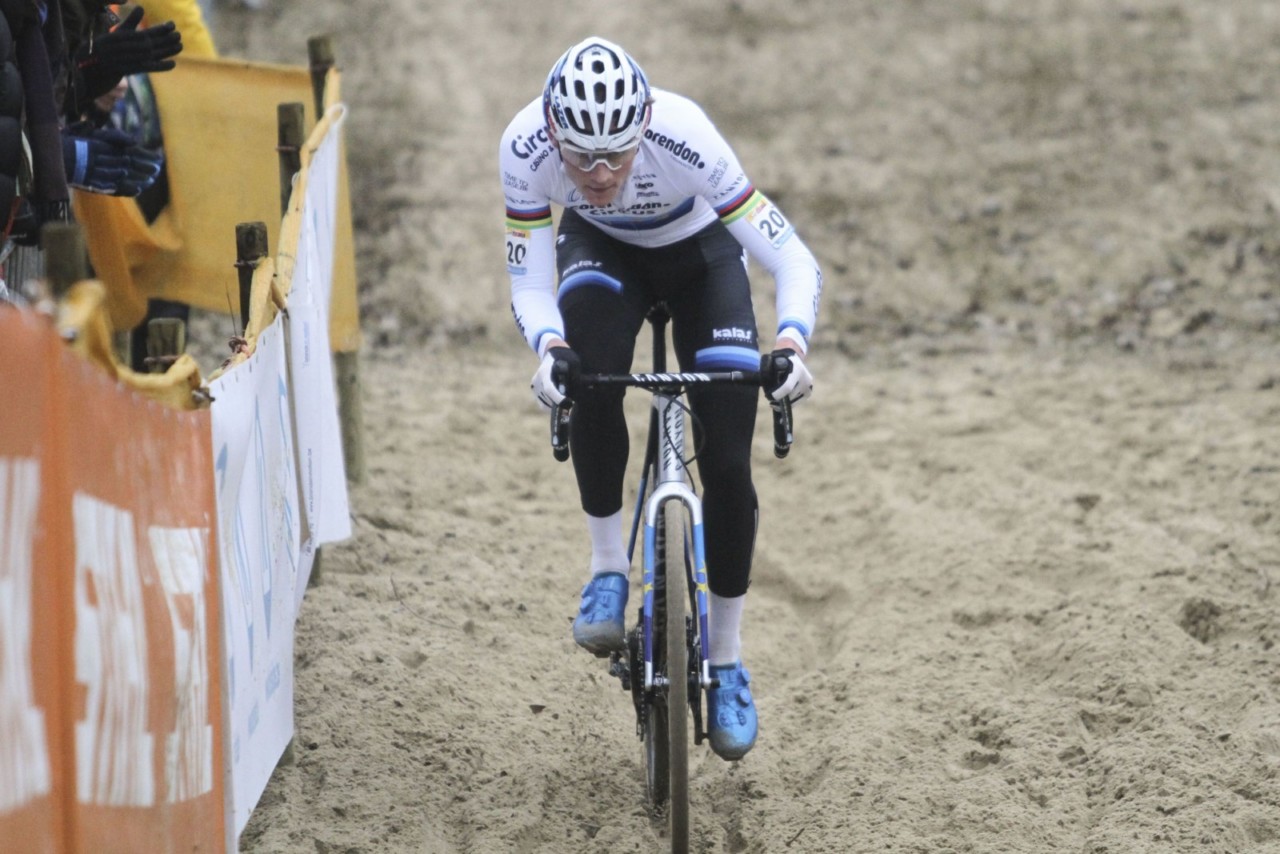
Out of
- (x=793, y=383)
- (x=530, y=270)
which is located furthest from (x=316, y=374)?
(x=793, y=383)

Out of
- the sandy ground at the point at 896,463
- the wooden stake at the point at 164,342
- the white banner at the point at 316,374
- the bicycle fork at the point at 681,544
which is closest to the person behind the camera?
the wooden stake at the point at 164,342

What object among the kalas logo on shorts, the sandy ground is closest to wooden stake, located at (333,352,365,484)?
the sandy ground

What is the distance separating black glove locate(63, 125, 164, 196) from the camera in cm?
550

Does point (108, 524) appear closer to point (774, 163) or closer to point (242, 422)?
point (242, 422)

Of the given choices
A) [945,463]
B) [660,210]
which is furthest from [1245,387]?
[660,210]

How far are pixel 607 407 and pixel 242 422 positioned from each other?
1.21m

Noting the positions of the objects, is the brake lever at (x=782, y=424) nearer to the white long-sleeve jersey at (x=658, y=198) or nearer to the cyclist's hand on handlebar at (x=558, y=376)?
the white long-sleeve jersey at (x=658, y=198)

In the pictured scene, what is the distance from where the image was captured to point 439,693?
17.7 feet

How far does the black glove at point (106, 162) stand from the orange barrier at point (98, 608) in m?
2.54

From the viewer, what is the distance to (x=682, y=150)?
4645mm

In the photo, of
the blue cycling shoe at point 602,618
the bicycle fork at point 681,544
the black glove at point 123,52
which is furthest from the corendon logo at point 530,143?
the black glove at point 123,52

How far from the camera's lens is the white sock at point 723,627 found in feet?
15.3

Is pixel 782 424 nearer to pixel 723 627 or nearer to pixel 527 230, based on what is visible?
pixel 723 627

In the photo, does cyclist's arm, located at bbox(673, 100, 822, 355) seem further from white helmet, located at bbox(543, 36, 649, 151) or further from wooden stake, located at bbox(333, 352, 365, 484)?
wooden stake, located at bbox(333, 352, 365, 484)
